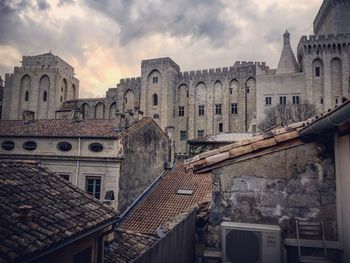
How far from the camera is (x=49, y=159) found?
17.2 meters

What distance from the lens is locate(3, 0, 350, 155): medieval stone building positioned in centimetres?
4284

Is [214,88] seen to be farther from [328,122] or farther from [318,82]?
[328,122]

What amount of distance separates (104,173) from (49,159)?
383cm

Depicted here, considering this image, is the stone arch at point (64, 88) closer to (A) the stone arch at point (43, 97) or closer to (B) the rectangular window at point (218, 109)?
(A) the stone arch at point (43, 97)

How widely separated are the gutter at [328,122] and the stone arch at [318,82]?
1655 inches

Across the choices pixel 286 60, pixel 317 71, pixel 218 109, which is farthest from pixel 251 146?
pixel 286 60

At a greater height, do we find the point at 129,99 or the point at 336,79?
the point at 336,79

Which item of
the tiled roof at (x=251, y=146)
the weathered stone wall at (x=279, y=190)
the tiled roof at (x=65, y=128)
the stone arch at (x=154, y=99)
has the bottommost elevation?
the weathered stone wall at (x=279, y=190)

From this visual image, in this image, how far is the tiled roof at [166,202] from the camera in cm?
1520

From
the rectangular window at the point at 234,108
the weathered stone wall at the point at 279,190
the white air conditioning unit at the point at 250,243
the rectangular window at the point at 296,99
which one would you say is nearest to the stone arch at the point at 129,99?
the rectangular window at the point at 234,108

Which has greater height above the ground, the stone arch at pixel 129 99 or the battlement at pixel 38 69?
the battlement at pixel 38 69

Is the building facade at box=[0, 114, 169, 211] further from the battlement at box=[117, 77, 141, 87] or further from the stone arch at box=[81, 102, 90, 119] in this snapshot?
the stone arch at box=[81, 102, 90, 119]

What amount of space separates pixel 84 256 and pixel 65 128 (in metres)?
13.8

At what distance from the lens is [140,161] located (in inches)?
732
